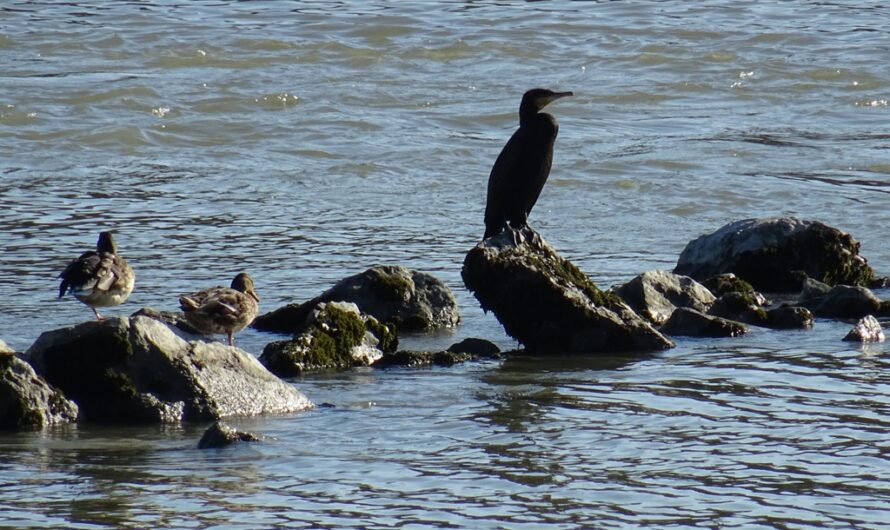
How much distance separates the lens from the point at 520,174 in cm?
1105

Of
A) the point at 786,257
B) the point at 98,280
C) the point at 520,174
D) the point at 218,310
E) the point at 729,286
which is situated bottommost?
the point at 729,286

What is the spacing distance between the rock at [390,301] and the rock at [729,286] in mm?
1944

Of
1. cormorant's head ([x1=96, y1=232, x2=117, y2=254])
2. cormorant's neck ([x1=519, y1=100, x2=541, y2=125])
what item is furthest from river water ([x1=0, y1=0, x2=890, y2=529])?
cormorant's neck ([x1=519, y1=100, x2=541, y2=125])

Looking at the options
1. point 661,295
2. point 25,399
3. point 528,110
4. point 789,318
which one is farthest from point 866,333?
point 25,399

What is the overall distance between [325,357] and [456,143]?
9911mm

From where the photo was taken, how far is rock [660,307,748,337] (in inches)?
382

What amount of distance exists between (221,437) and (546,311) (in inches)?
123

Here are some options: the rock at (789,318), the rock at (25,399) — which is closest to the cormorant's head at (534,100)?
the rock at (789,318)

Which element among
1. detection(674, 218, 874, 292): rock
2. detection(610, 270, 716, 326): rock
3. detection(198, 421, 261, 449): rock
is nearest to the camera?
detection(198, 421, 261, 449): rock

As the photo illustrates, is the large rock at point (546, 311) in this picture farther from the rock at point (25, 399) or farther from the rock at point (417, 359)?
the rock at point (25, 399)

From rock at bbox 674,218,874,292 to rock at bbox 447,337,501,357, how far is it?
2.94m

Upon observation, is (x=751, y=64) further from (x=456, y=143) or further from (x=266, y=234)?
(x=266, y=234)

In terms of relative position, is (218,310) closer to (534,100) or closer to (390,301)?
(390,301)

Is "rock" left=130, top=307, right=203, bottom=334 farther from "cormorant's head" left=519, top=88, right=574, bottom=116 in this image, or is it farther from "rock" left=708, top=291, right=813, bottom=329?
"rock" left=708, top=291, right=813, bottom=329
